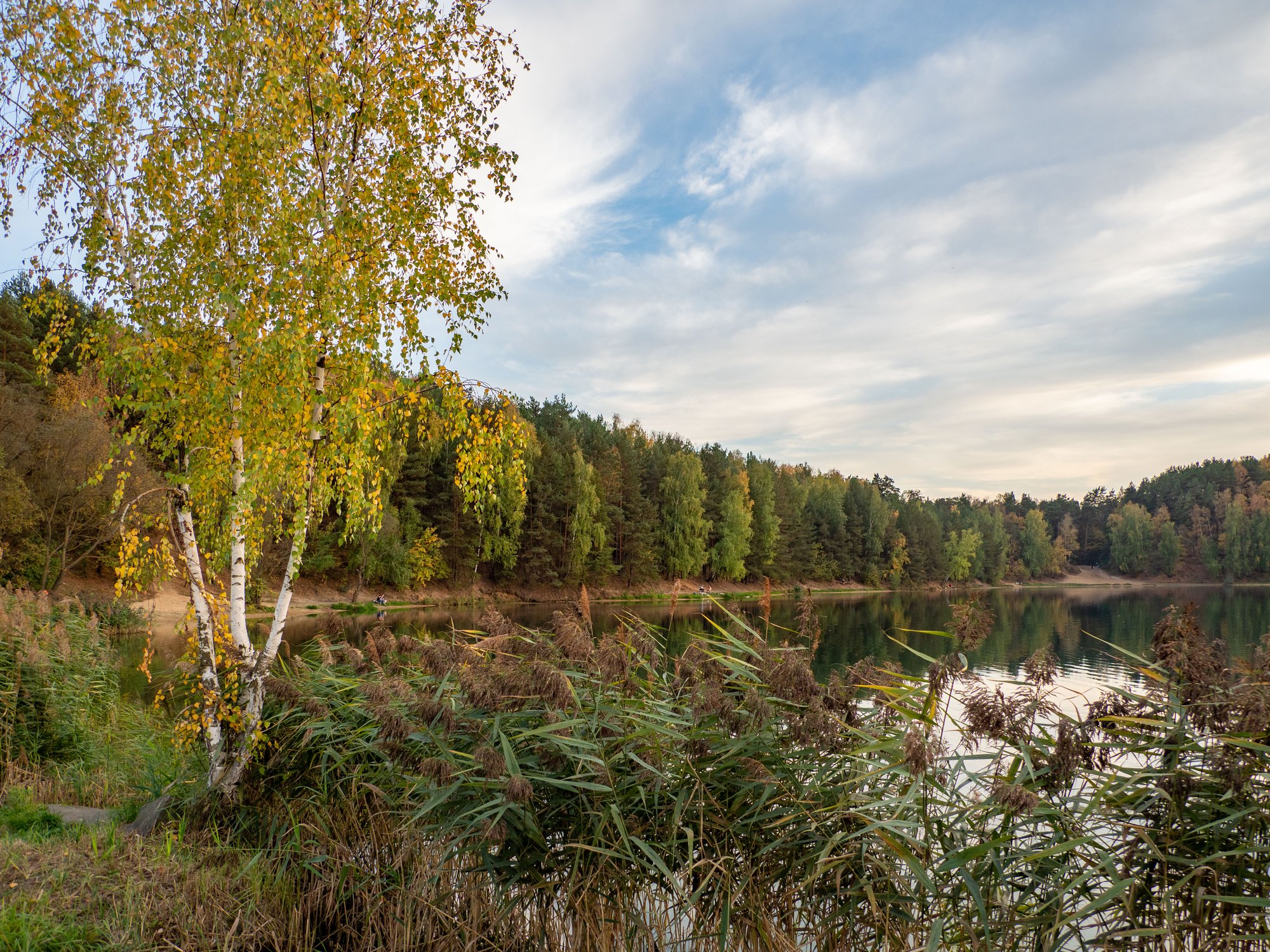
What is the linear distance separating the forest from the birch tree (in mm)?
620

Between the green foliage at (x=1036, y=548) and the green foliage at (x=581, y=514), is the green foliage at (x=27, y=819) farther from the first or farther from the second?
the green foliage at (x=1036, y=548)

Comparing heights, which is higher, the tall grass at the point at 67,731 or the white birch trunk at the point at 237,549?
the white birch trunk at the point at 237,549

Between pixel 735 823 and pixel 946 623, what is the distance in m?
22.4

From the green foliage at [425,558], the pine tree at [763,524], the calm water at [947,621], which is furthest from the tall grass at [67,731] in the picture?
the pine tree at [763,524]

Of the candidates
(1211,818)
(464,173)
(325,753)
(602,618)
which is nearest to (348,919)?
(325,753)

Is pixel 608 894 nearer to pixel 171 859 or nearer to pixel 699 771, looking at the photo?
pixel 699 771

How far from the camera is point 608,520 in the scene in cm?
5341

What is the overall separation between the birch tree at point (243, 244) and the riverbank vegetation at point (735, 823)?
1.45m

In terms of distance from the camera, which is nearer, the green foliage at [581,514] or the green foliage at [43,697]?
the green foliage at [43,697]

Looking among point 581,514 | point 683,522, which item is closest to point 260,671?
point 581,514

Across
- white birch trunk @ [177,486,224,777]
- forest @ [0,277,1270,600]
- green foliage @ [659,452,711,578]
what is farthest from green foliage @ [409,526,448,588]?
white birch trunk @ [177,486,224,777]

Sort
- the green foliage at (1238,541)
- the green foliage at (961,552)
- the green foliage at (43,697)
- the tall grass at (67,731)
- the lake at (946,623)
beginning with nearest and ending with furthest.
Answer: the tall grass at (67,731) → the green foliage at (43,697) → the lake at (946,623) → the green foliage at (961,552) → the green foliage at (1238,541)

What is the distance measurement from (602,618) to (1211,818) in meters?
34.8

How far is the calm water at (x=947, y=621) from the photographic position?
22266mm
